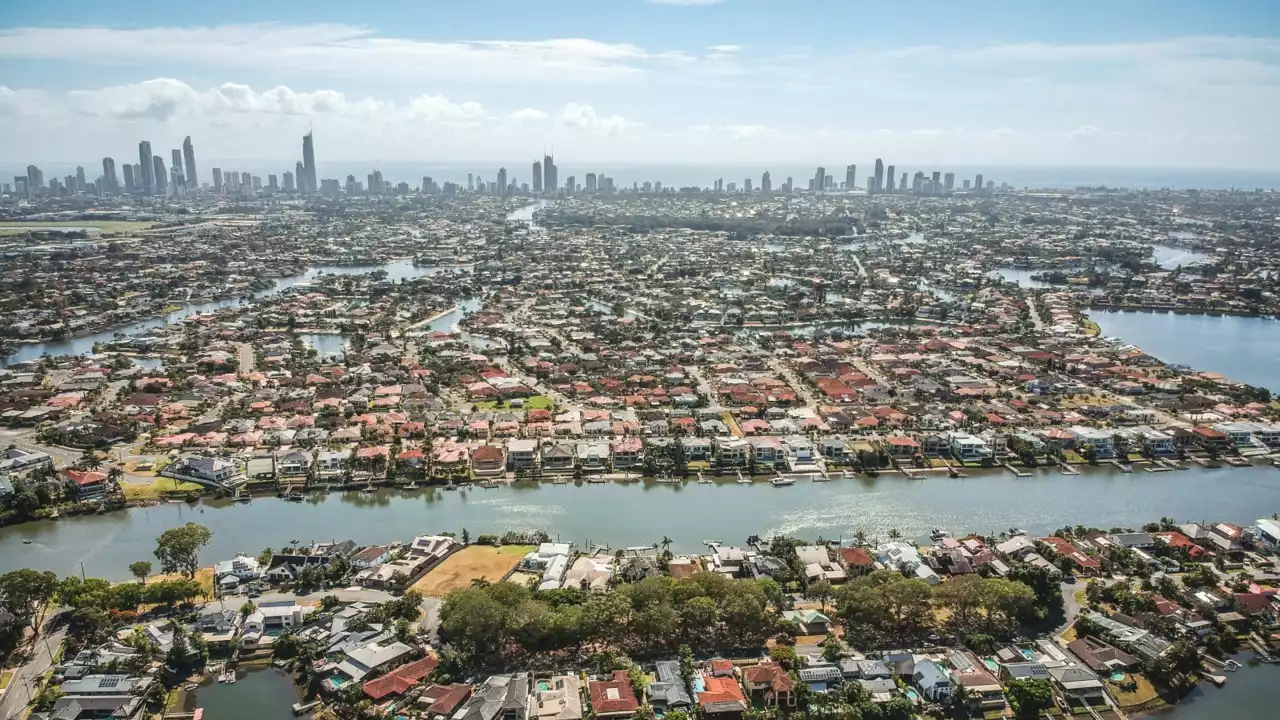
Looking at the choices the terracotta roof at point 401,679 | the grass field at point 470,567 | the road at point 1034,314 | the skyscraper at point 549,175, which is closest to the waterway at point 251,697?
the terracotta roof at point 401,679

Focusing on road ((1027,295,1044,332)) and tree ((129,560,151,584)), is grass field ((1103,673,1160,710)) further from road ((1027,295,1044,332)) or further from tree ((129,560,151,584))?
road ((1027,295,1044,332))

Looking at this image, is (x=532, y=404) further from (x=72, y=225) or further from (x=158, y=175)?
(x=158, y=175)

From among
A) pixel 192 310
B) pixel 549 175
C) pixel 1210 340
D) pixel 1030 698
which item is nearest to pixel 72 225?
pixel 192 310

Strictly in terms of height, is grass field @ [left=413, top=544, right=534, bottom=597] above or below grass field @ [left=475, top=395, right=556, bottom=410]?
below

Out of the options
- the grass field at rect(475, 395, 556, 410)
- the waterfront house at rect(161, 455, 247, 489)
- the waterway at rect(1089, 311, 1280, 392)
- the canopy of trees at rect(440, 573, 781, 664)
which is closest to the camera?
the canopy of trees at rect(440, 573, 781, 664)

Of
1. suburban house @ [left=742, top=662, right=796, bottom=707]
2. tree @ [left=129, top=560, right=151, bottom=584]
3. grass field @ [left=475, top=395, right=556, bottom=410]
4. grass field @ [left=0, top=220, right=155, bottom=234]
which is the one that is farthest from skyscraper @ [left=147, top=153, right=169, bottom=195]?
suburban house @ [left=742, top=662, right=796, bottom=707]

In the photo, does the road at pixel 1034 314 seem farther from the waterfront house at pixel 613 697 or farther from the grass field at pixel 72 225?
the grass field at pixel 72 225

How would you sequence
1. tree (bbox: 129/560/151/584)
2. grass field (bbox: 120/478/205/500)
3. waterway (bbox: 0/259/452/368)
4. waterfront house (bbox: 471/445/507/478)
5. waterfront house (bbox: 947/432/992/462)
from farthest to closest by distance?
waterway (bbox: 0/259/452/368) < waterfront house (bbox: 947/432/992/462) < waterfront house (bbox: 471/445/507/478) < grass field (bbox: 120/478/205/500) < tree (bbox: 129/560/151/584)
